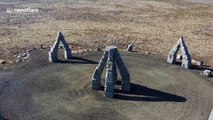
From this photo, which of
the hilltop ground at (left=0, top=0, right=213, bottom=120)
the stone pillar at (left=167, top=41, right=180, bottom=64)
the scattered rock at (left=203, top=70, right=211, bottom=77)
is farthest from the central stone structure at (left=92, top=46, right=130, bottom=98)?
the scattered rock at (left=203, top=70, right=211, bottom=77)

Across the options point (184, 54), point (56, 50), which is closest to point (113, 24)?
point (56, 50)

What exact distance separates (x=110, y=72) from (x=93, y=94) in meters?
3.23

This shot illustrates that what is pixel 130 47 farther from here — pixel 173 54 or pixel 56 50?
pixel 56 50

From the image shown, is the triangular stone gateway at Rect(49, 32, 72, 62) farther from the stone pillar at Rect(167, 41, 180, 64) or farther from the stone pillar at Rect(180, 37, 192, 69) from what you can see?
the stone pillar at Rect(180, 37, 192, 69)

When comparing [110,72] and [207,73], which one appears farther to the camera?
[207,73]

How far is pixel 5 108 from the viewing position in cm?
3953

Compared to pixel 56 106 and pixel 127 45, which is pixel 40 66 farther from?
pixel 127 45

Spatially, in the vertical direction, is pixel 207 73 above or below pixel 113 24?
below

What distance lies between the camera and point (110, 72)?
134 ft

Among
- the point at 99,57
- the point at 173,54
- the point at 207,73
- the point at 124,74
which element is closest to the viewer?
the point at 124,74

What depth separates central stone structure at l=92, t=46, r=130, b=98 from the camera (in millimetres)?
41031

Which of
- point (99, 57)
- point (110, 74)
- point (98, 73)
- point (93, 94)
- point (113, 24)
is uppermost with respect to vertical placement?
point (113, 24)

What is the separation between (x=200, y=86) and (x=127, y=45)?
17.3m

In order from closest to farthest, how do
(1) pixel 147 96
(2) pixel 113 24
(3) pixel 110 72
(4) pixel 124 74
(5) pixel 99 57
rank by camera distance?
1. (3) pixel 110 72
2. (1) pixel 147 96
3. (4) pixel 124 74
4. (5) pixel 99 57
5. (2) pixel 113 24
